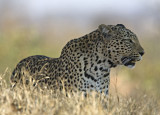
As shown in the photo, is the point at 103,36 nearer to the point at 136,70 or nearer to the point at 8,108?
the point at 8,108

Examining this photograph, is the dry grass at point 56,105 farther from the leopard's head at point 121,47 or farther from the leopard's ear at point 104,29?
the leopard's ear at point 104,29

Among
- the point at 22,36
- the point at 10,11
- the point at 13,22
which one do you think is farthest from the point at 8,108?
the point at 10,11

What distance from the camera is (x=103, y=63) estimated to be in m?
7.98

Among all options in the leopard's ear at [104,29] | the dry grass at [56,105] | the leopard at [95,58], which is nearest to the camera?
the dry grass at [56,105]

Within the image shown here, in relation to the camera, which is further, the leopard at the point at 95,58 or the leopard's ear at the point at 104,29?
the leopard's ear at the point at 104,29

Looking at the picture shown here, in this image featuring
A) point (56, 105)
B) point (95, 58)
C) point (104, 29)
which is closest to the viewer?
point (56, 105)

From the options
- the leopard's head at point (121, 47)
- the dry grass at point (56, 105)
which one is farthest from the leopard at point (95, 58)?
the dry grass at point (56, 105)

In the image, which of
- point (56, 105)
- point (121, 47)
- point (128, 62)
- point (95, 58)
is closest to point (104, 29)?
point (121, 47)

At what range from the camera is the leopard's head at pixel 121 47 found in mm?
7961

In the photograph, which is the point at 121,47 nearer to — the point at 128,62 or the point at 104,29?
the point at 128,62

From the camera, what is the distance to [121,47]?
8.00m

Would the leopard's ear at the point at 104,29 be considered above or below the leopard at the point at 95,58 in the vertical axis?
above

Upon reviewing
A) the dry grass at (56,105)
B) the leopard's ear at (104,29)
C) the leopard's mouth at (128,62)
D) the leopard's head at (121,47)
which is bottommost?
the dry grass at (56,105)

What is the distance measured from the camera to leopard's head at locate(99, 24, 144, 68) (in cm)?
796
